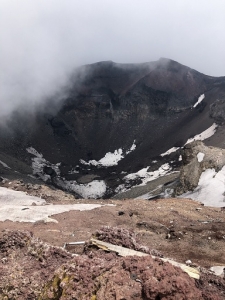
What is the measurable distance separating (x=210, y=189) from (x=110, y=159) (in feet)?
209

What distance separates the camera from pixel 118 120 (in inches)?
4715

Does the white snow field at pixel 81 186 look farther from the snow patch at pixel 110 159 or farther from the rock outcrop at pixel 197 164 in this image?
the rock outcrop at pixel 197 164

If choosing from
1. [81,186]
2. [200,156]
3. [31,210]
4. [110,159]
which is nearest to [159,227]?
[31,210]

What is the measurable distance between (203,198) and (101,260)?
3029 centimetres

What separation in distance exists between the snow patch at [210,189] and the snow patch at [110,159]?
2234 inches

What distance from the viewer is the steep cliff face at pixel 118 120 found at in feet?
312

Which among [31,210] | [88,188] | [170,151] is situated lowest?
[31,210]

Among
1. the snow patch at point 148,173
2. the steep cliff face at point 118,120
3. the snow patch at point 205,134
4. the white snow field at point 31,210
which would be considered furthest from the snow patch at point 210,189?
the snow patch at point 205,134

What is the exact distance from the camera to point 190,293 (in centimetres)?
670

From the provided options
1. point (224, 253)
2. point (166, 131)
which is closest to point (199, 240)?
point (224, 253)

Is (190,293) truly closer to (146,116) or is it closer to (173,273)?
(173,273)

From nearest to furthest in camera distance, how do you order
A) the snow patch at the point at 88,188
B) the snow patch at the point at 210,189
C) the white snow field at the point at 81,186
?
the snow patch at the point at 210,189 < the snow patch at the point at 88,188 < the white snow field at the point at 81,186

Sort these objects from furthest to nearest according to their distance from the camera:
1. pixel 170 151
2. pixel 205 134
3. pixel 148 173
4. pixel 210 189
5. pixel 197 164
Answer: pixel 205 134
pixel 170 151
pixel 148 173
pixel 197 164
pixel 210 189

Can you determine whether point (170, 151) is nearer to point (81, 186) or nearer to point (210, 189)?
point (81, 186)
